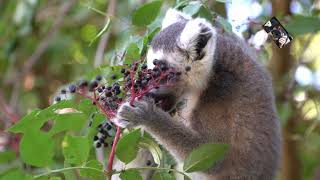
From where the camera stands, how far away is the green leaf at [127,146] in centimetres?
255

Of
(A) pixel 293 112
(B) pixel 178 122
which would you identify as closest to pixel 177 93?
(B) pixel 178 122

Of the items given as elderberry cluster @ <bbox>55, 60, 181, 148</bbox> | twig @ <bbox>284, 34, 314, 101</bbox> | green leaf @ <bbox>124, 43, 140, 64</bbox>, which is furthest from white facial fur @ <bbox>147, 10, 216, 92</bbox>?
twig @ <bbox>284, 34, 314, 101</bbox>

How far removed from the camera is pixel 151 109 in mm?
3336

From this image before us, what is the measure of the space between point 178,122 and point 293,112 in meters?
2.54

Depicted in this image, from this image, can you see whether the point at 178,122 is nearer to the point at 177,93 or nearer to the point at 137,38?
the point at 177,93

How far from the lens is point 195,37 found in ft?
11.8

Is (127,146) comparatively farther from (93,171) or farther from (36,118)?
(36,118)

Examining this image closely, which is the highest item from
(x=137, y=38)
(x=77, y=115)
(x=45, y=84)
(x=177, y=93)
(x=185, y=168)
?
(x=45, y=84)

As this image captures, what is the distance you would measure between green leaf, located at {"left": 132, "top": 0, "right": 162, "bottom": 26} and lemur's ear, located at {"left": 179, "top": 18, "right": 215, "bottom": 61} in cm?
23

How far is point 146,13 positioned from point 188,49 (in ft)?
1.12

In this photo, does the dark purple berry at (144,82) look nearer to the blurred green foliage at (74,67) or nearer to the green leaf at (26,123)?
the blurred green foliage at (74,67)

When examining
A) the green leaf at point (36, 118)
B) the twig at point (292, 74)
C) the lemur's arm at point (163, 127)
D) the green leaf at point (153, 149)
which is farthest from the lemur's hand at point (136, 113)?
the twig at point (292, 74)

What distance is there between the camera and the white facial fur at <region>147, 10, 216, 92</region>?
3578mm

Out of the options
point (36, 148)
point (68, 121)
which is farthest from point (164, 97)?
point (36, 148)
